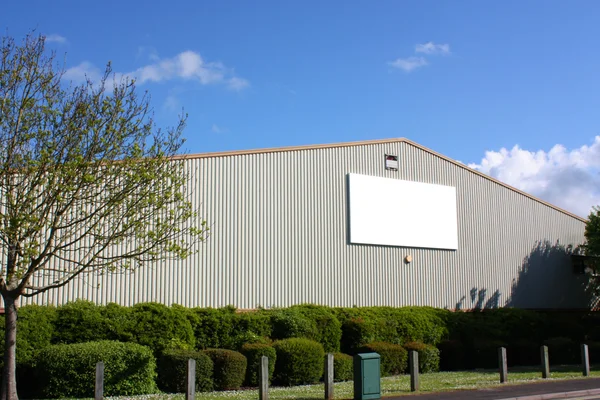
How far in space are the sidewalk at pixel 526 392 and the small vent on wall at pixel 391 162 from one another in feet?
44.0

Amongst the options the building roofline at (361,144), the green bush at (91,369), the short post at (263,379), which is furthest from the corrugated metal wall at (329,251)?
the short post at (263,379)

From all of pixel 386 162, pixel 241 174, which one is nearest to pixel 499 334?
pixel 386 162

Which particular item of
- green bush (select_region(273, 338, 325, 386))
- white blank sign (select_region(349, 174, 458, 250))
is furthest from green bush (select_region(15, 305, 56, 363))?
white blank sign (select_region(349, 174, 458, 250))

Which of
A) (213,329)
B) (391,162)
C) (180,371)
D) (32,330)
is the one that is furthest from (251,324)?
(391,162)

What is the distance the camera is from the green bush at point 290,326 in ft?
79.2

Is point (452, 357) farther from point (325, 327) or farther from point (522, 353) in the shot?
point (325, 327)

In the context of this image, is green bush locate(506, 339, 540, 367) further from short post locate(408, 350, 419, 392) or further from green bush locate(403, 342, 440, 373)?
short post locate(408, 350, 419, 392)

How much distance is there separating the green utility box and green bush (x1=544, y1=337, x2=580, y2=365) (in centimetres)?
1535

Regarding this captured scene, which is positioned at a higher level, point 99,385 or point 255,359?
point 99,385

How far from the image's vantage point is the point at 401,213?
30.9 metres

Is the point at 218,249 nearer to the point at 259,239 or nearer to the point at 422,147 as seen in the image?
→ the point at 259,239

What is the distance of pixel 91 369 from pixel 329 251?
13.3 meters

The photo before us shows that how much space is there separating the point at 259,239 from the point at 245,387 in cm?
740

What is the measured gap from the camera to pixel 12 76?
48.4 ft
